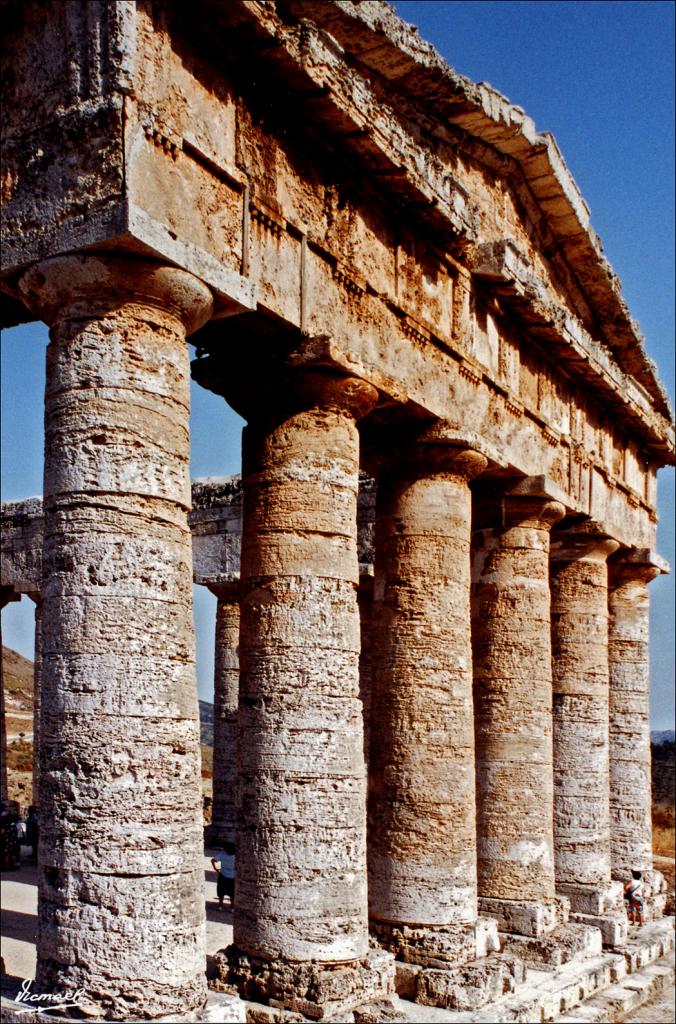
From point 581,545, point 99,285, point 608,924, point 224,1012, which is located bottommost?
point 608,924

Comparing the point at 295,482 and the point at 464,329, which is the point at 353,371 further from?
the point at 464,329

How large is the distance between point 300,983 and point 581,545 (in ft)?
36.9

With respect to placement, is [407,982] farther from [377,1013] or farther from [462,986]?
[377,1013]

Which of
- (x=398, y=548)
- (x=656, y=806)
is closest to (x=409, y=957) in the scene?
(x=398, y=548)

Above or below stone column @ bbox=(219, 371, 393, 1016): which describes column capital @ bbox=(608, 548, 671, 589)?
above

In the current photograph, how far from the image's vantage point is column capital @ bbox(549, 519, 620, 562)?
19.9m

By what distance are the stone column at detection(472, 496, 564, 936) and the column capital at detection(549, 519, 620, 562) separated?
102 inches

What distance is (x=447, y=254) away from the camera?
1418cm

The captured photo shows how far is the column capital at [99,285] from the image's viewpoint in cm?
879

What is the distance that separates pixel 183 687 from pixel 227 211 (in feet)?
13.0

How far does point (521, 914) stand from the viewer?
15922 millimetres

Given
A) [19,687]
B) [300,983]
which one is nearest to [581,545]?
[300,983]

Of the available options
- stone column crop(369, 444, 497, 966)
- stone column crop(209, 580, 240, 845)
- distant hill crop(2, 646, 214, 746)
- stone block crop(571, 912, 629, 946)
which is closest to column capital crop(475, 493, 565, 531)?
stone column crop(369, 444, 497, 966)

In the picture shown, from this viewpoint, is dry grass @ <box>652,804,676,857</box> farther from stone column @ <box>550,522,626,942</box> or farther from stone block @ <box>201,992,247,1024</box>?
stone block @ <box>201,992,247,1024</box>
